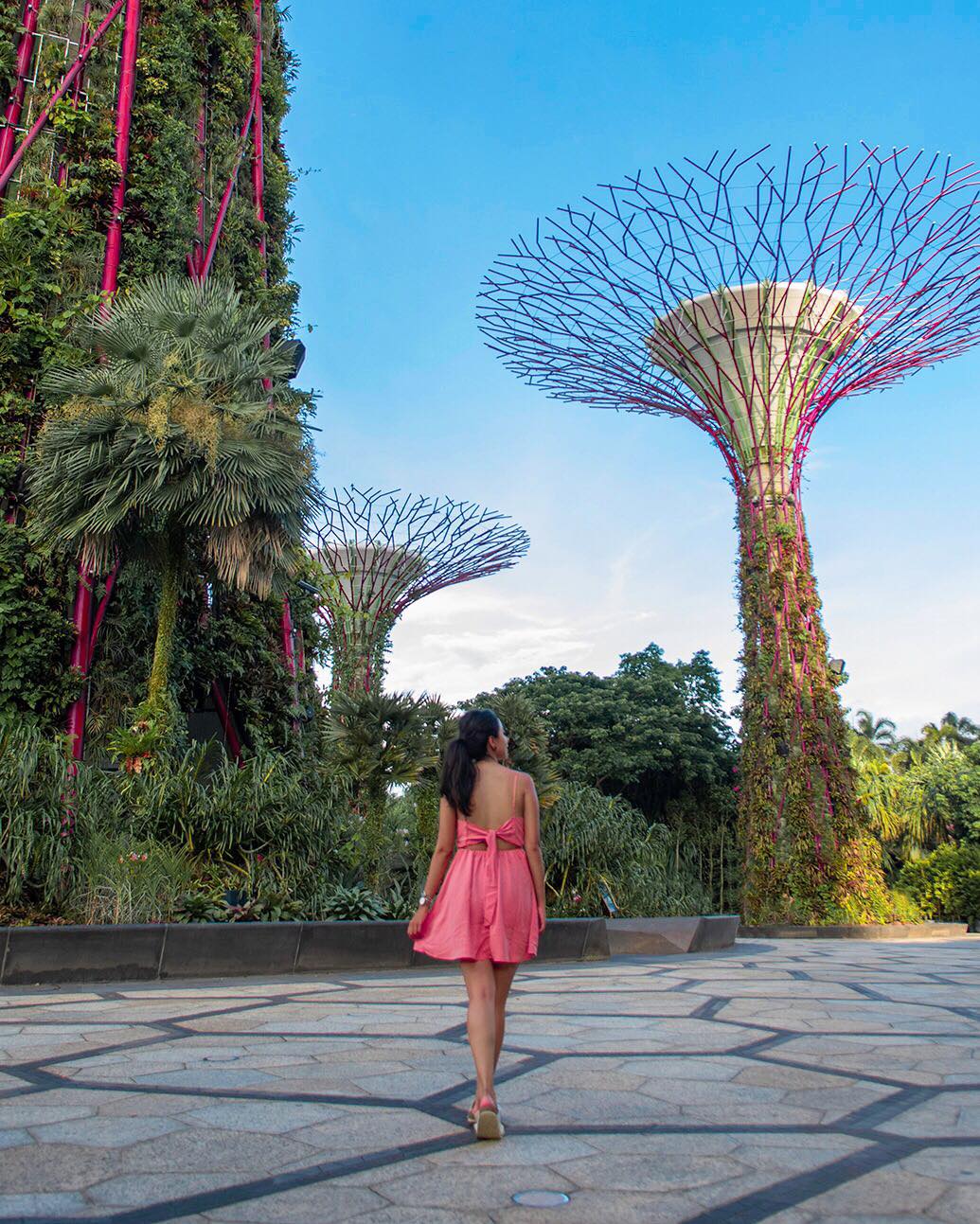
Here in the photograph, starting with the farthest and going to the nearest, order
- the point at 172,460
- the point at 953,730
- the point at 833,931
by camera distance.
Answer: the point at 953,730 → the point at 833,931 → the point at 172,460

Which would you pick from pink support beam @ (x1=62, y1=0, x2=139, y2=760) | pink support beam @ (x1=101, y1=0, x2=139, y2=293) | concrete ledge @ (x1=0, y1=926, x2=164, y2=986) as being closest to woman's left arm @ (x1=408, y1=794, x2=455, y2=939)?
concrete ledge @ (x1=0, y1=926, x2=164, y2=986)

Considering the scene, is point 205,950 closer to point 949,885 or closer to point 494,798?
point 494,798

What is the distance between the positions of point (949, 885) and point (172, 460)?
22267 millimetres

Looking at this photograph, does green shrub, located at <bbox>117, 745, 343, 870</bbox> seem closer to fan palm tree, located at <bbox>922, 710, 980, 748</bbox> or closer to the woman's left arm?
the woman's left arm

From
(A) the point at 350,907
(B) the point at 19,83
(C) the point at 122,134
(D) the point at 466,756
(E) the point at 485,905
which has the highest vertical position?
(B) the point at 19,83

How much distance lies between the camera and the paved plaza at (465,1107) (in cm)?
264

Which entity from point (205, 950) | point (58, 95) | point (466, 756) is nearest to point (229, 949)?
point (205, 950)

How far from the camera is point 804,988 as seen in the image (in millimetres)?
7816

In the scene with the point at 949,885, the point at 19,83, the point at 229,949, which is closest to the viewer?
the point at 229,949

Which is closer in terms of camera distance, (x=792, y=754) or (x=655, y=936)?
(x=655, y=936)

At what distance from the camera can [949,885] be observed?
26031 mm

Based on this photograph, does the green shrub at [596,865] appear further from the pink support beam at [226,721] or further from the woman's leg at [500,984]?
the woman's leg at [500,984]

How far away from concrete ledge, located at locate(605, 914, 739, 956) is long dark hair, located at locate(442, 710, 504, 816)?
821 centimetres

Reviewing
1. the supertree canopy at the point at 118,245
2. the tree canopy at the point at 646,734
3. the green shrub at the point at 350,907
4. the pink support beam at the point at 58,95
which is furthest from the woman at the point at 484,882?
the tree canopy at the point at 646,734
